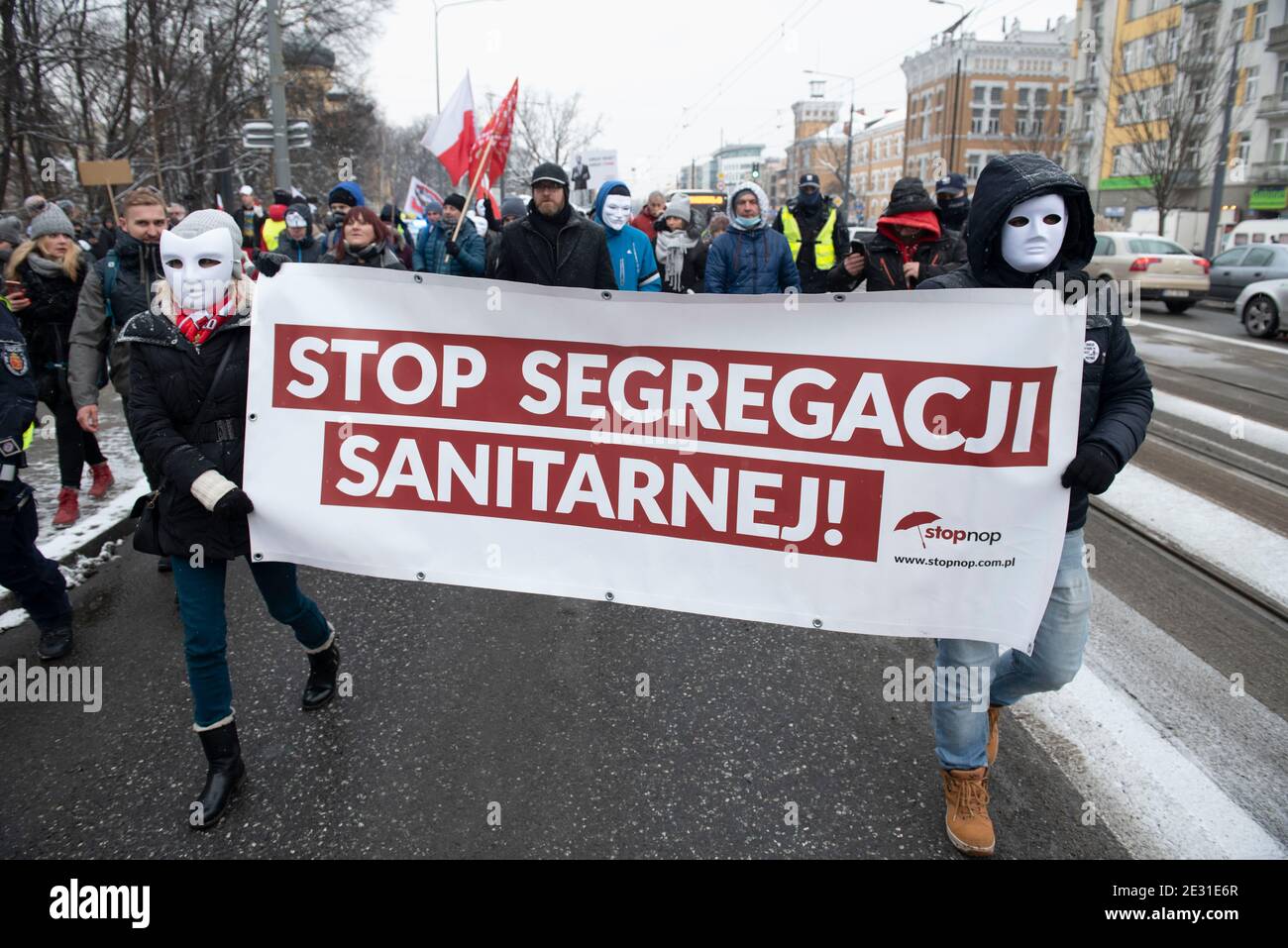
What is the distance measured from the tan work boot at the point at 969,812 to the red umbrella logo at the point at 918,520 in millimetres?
726

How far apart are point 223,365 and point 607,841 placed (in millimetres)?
1975

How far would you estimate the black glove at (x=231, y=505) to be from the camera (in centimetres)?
268

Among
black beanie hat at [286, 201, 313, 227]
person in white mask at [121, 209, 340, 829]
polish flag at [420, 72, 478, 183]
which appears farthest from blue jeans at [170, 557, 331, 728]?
black beanie hat at [286, 201, 313, 227]

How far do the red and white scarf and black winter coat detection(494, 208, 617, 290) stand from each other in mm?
2675

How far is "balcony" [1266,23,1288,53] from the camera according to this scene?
36.8 metres

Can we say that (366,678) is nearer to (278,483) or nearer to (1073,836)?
(278,483)

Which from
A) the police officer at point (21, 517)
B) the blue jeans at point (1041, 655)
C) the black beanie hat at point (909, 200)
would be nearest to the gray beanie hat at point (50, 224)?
the police officer at point (21, 517)

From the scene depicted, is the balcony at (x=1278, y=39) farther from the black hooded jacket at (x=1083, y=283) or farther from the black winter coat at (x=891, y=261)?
the black hooded jacket at (x=1083, y=283)

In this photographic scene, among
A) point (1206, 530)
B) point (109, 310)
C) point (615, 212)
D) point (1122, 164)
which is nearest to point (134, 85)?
point (615, 212)

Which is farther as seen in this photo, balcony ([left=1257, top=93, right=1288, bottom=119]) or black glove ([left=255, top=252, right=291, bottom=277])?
balcony ([left=1257, top=93, right=1288, bottom=119])

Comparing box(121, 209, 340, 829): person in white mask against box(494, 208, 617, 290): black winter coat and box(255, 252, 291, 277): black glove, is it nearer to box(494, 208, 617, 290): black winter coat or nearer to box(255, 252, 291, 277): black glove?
box(255, 252, 291, 277): black glove
